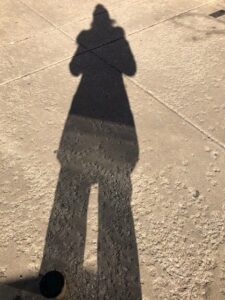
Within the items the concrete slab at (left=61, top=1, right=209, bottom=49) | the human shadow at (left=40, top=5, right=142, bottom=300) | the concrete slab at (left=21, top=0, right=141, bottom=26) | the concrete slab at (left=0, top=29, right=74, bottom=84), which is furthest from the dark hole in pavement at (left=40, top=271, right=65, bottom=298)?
the concrete slab at (left=21, top=0, right=141, bottom=26)

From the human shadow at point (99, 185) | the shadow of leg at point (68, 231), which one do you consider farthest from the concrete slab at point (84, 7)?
the shadow of leg at point (68, 231)

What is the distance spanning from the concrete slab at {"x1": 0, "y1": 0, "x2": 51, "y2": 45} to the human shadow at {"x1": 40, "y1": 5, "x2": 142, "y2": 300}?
1188mm

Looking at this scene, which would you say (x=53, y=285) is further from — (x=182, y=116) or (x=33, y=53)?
(x=33, y=53)

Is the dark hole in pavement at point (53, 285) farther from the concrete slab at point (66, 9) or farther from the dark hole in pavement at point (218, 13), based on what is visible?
the dark hole in pavement at point (218, 13)

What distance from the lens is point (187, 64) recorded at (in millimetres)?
4648

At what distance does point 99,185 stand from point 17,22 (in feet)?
12.2

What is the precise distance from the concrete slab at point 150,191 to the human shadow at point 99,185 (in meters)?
0.06

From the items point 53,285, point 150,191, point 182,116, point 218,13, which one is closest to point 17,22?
point 218,13

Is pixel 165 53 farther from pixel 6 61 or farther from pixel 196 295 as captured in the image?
pixel 196 295

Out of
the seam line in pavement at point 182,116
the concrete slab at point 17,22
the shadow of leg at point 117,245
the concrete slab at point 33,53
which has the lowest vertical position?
the shadow of leg at point 117,245

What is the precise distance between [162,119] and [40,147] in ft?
4.27

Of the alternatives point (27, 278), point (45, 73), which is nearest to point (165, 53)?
point (45, 73)

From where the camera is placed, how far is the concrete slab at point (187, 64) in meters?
3.95

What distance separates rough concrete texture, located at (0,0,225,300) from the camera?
2.63m
